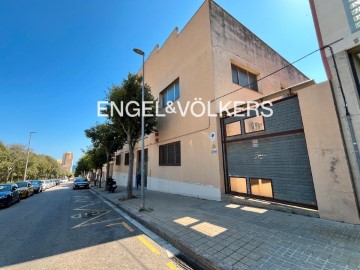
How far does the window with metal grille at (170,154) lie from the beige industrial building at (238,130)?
7cm

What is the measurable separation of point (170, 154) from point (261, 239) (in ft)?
29.6

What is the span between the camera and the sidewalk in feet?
9.84

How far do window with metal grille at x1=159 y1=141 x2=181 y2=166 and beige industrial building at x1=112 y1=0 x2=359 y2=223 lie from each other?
0.07m

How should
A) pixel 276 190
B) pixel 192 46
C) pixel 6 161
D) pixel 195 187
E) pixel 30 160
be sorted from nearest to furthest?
pixel 276 190 → pixel 195 187 → pixel 192 46 → pixel 6 161 → pixel 30 160

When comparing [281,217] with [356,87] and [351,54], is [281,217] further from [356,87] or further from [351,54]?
[351,54]

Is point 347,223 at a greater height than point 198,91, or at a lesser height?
lesser

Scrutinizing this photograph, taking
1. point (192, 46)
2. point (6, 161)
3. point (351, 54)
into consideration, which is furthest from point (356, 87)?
point (6, 161)

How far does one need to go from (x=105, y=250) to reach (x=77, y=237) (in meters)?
1.50

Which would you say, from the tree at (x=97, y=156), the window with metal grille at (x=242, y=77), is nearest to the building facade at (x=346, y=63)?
the window with metal grille at (x=242, y=77)

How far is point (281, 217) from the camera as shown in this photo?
523 cm

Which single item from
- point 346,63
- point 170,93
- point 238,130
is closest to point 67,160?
point 170,93

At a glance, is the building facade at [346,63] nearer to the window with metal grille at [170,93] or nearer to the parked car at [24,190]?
the window with metal grille at [170,93]

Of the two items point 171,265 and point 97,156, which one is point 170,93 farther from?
point 97,156

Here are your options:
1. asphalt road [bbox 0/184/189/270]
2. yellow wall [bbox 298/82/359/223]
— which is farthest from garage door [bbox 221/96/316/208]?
asphalt road [bbox 0/184/189/270]
